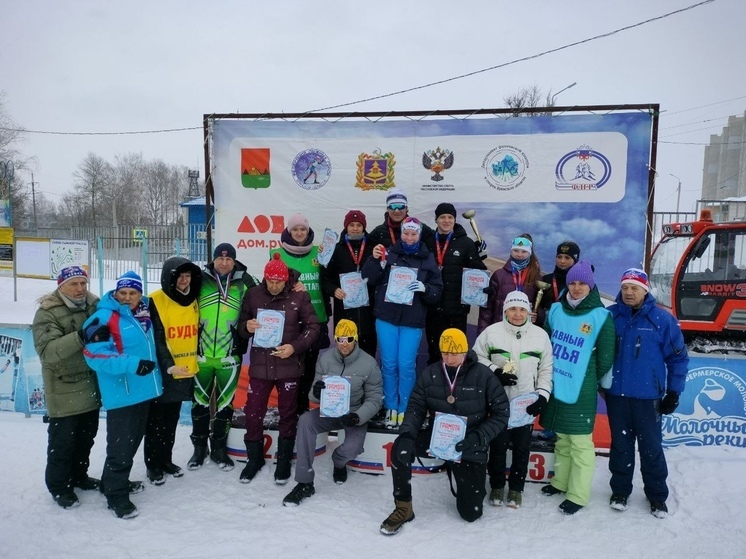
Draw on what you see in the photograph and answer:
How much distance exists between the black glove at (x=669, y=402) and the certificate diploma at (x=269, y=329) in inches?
124

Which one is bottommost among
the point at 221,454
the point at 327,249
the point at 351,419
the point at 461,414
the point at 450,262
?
the point at 221,454

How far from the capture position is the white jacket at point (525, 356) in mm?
3844

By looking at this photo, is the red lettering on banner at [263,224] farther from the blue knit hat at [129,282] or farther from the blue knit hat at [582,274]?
the blue knit hat at [582,274]

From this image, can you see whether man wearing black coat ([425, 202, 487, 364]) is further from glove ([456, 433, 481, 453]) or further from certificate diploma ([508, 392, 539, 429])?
glove ([456, 433, 481, 453])

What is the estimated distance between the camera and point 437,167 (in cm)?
546

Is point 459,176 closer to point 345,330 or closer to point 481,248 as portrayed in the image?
point 481,248

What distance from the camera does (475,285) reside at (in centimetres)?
457

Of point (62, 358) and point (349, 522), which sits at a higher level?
point (62, 358)

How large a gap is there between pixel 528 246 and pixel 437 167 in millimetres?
1571

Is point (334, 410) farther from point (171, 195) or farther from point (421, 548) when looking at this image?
point (171, 195)

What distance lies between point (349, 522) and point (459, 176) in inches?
Answer: 147

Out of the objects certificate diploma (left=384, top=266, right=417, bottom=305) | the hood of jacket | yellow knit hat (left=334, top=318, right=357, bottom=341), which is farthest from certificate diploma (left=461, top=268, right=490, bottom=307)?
the hood of jacket

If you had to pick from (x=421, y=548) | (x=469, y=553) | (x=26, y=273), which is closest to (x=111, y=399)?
(x=421, y=548)

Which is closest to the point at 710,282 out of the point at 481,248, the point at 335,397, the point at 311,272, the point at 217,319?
the point at 481,248
